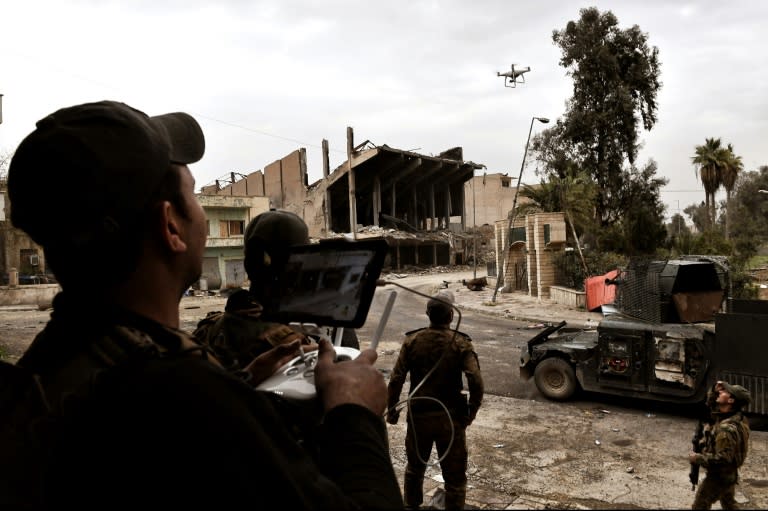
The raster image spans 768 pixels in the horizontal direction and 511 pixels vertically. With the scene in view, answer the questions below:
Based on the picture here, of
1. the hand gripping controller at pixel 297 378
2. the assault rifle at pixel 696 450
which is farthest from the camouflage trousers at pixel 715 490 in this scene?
the hand gripping controller at pixel 297 378

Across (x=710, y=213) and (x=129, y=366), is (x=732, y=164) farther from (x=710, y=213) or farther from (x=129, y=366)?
(x=129, y=366)

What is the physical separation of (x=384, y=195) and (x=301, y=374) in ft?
164

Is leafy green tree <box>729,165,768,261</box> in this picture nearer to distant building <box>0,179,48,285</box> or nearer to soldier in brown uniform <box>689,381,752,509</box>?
soldier in brown uniform <box>689,381,752,509</box>

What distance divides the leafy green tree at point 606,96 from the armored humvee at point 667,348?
2638 cm

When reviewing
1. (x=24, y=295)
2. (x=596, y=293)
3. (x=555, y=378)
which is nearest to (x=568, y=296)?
(x=596, y=293)

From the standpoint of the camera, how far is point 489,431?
7281mm

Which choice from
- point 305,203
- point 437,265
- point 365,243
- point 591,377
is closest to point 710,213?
point 437,265

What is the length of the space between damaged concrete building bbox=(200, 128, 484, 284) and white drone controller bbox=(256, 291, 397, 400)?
3873 centimetres

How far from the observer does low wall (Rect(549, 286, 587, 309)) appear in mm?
20859

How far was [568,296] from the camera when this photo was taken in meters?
21.8

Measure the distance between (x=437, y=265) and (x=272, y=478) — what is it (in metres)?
49.1

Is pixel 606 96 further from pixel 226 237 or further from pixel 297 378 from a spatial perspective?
pixel 297 378

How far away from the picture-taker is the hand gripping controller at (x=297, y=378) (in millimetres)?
1264

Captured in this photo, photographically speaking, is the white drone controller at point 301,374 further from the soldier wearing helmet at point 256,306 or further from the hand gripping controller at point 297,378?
the soldier wearing helmet at point 256,306
